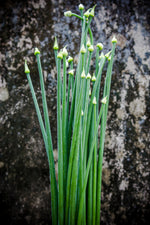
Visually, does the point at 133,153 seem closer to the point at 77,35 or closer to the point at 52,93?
the point at 52,93

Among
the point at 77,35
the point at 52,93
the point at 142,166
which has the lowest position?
the point at 142,166

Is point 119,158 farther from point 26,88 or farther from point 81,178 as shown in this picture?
point 26,88

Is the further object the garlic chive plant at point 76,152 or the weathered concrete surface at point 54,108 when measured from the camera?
the weathered concrete surface at point 54,108

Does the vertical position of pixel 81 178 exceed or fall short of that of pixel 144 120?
it falls short

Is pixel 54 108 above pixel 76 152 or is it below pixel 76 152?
above

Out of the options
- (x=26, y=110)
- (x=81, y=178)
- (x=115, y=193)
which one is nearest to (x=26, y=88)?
(x=26, y=110)

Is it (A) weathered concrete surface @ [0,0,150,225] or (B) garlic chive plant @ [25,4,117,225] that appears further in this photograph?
(A) weathered concrete surface @ [0,0,150,225]

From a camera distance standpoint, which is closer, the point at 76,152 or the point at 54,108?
the point at 76,152

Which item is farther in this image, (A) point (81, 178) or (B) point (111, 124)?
(B) point (111, 124)
